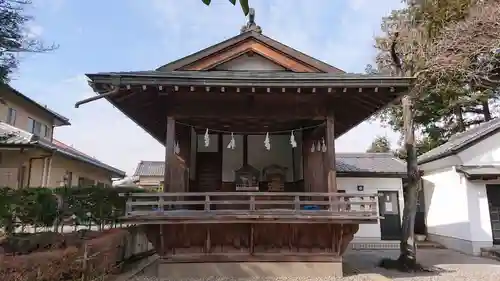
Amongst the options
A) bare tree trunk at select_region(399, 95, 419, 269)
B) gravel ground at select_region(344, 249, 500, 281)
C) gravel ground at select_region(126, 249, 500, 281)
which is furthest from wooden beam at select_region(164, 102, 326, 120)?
gravel ground at select_region(344, 249, 500, 281)

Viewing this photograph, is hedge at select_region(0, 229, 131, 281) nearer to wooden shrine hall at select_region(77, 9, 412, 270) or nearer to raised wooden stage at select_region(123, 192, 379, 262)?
wooden shrine hall at select_region(77, 9, 412, 270)

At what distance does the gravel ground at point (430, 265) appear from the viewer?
8164 mm

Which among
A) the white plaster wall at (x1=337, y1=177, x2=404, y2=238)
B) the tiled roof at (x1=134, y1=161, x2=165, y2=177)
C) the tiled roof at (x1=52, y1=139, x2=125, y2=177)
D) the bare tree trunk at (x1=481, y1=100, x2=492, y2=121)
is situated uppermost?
the bare tree trunk at (x1=481, y1=100, x2=492, y2=121)

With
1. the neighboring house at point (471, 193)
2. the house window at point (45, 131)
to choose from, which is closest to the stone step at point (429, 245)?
the neighboring house at point (471, 193)

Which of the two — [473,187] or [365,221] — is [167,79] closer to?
[365,221]

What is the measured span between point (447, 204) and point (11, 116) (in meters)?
20.4

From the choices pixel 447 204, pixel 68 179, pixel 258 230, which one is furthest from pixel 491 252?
pixel 68 179

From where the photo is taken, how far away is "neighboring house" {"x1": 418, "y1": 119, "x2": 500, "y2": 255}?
12.7m

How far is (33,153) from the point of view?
1382 cm

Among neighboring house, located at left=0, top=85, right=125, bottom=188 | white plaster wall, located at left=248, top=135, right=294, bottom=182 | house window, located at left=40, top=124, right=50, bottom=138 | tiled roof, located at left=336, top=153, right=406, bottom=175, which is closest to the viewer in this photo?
white plaster wall, located at left=248, top=135, right=294, bottom=182

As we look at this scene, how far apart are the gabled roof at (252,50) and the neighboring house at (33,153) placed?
4.98 meters

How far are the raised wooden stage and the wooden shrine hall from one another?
A: 0.02 m

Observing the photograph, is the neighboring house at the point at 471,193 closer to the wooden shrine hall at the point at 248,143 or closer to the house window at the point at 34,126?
the wooden shrine hall at the point at 248,143

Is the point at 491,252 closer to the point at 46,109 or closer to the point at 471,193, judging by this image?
the point at 471,193
